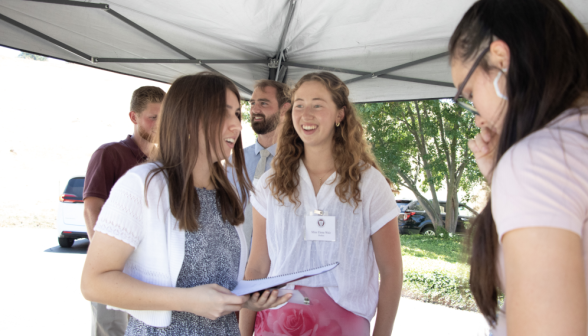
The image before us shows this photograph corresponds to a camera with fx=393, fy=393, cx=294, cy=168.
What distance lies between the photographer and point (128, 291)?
118 cm

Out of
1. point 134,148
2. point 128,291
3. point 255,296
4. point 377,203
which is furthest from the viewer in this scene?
point 134,148

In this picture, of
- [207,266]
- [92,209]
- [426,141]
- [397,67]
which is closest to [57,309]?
[92,209]

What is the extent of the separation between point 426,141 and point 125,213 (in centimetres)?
1416

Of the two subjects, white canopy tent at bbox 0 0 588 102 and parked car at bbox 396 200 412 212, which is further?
parked car at bbox 396 200 412 212

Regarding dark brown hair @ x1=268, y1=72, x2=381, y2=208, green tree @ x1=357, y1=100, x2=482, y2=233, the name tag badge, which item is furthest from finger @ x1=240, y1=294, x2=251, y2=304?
green tree @ x1=357, y1=100, x2=482, y2=233

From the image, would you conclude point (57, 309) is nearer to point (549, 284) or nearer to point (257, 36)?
point (257, 36)

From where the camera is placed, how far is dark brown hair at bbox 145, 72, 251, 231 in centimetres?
136

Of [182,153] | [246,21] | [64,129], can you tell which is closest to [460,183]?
[246,21]

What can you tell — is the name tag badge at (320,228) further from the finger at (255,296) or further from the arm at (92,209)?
the arm at (92,209)

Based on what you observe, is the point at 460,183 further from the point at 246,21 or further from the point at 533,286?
the point at 533,286

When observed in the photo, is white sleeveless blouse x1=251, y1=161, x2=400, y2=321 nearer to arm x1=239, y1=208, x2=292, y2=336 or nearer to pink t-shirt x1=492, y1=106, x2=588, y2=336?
arm x1=239, y1=208, x2=292, y2=336

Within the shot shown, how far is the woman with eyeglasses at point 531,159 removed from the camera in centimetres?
58

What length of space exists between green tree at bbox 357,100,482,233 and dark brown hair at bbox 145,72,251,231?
11.3 m

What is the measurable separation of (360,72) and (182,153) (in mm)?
2717
